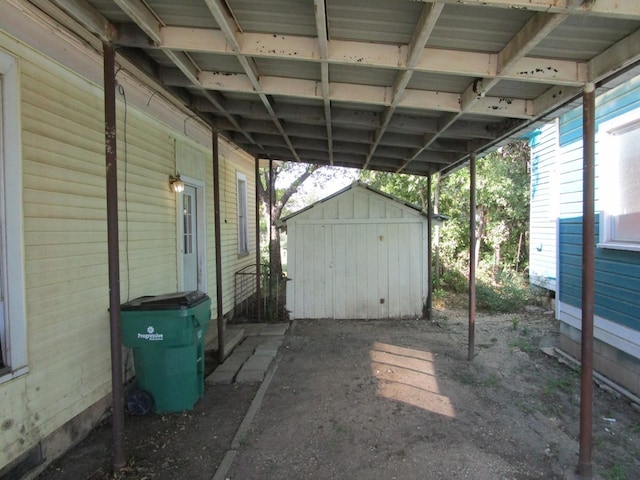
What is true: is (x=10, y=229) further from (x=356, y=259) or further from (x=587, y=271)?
(x=356, y=259)

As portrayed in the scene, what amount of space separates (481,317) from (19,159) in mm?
7698

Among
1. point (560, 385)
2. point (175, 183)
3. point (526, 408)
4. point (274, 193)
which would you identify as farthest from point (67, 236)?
point (274, 193)

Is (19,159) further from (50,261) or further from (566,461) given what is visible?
(566,461)

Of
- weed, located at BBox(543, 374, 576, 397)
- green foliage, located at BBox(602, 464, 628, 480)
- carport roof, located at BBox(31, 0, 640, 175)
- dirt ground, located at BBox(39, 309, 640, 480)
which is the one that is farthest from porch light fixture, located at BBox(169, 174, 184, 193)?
green foliage, located at BBox(602, 464, 628, 480)

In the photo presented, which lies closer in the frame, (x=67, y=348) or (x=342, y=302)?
(x=67, y=348)

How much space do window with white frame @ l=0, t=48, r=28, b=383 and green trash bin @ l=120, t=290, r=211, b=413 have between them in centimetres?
88

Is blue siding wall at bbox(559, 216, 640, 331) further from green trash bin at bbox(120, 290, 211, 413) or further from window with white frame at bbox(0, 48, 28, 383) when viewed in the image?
window with white frame at bbox(0, 48, 28, 383)

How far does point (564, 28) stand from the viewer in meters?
2.22

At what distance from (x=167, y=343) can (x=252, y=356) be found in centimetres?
196

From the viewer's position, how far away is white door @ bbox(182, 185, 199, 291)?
5.52 metres

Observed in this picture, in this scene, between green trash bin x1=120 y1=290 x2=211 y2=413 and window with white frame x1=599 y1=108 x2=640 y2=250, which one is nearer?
green trash bin x1=120 y1=290 x2=211 y2=413

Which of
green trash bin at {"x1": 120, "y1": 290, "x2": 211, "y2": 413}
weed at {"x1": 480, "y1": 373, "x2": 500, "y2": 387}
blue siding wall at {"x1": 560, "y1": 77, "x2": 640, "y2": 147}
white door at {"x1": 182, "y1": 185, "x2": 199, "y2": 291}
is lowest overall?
weed at {"x1": 480, "y1": 373, "x2": 500, "y2": 387}

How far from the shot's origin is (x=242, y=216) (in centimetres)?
825

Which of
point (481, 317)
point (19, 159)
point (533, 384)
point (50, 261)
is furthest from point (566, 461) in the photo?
point (481, 317)
